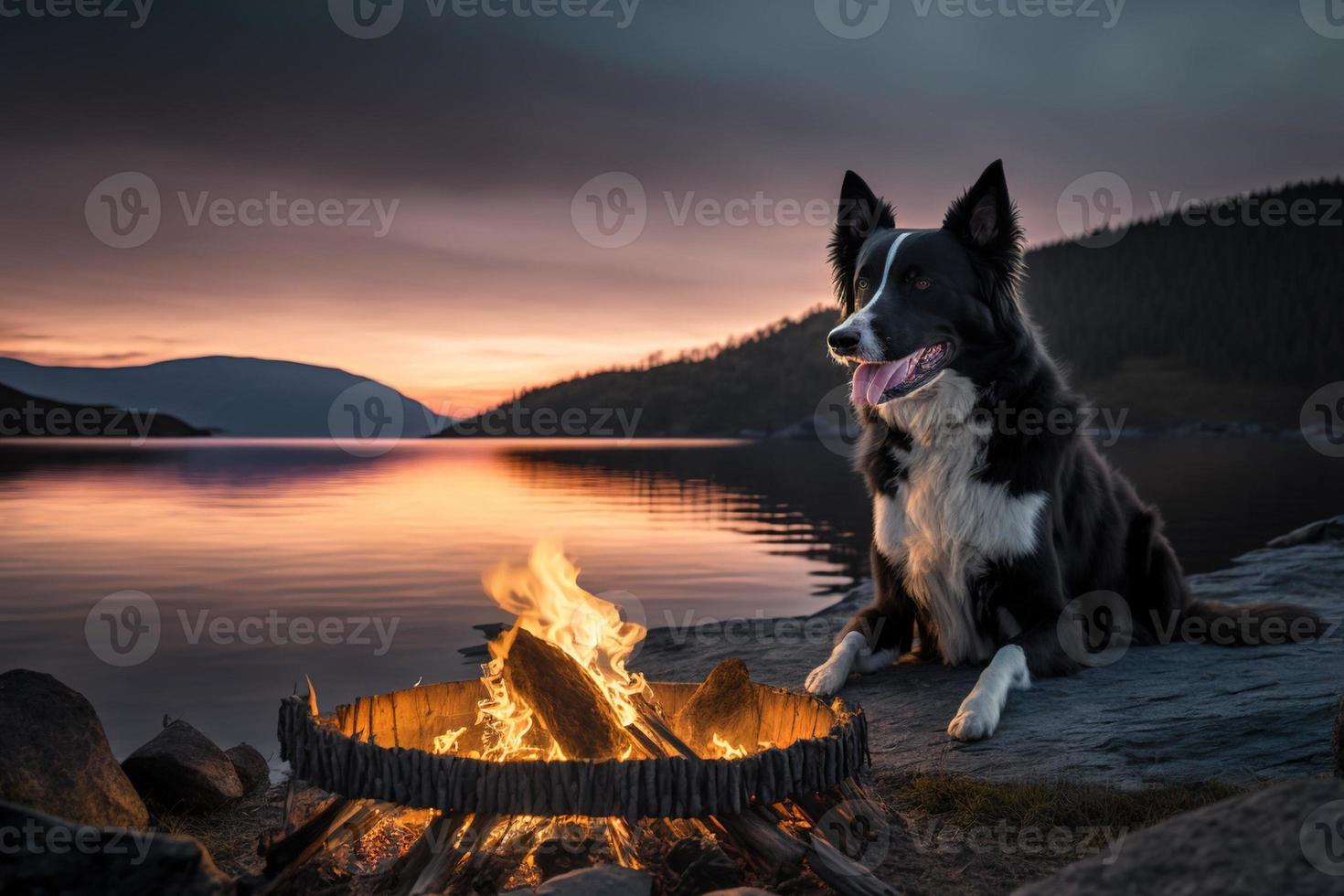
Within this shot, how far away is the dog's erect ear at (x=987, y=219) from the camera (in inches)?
226

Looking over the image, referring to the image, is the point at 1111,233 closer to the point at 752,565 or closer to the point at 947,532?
the point at 752,565

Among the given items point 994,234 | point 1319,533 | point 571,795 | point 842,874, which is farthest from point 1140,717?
point 1319,533

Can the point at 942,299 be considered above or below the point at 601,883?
above

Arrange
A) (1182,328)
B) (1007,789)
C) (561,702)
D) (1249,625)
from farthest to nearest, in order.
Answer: (1182,328), (1249,625), (1007,789), (561,702)

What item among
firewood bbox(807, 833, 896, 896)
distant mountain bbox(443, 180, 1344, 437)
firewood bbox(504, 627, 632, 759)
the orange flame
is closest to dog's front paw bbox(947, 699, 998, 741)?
firewood bbox(807, 833, 896, 896)

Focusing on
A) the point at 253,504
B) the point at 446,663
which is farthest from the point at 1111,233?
the point at 446,663

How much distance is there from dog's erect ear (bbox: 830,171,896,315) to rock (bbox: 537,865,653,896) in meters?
4.20

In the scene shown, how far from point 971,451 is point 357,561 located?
16107mm

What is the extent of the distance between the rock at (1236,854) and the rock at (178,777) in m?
4.50

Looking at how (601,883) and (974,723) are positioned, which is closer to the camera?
(601,883)

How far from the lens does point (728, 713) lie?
15.6 feet

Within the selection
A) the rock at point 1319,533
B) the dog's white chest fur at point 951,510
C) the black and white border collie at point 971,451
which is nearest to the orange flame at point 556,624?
the black and white border collie at point 971,451

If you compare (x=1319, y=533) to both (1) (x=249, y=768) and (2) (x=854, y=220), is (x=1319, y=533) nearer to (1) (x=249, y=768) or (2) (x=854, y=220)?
(2) (x=854, y=220)

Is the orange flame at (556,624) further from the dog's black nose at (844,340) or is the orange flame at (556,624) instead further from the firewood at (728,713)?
the dog's black nose at (844,340)
